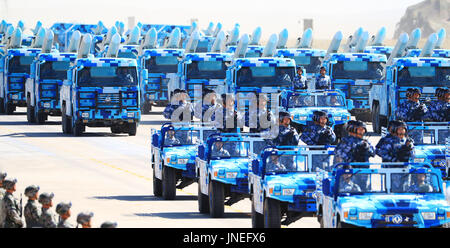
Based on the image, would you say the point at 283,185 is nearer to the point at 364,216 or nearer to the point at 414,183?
the point at 414,183

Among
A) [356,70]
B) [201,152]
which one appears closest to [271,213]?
[201,152]

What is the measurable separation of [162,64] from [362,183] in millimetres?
33012

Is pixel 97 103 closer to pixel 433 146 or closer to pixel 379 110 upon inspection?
pixel 379 110

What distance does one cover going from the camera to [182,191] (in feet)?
81.5

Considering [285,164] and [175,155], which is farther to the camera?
[175,155]

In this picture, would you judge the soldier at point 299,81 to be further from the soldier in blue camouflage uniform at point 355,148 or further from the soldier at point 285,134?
the soldier in blue camouflage uniform at point 355,148

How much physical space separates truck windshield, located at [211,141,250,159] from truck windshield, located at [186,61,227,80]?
2204 cm

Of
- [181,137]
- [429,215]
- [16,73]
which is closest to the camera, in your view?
[429,215]

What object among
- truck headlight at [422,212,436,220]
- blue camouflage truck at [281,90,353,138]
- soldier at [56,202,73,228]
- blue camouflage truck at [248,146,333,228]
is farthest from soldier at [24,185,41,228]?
blue camouflage truck at [281,90,353,138]

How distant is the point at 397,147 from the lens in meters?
17.9

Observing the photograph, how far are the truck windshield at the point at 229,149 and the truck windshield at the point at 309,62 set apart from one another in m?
26.8

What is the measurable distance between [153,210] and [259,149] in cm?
229

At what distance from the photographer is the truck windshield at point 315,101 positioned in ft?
114
